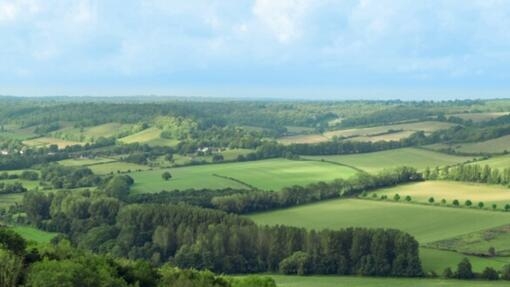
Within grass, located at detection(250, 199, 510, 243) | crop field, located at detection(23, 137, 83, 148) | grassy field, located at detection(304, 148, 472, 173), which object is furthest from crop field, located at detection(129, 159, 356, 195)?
crop field, located at detection(23, 137, 83, 148)

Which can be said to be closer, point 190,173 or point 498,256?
point 498,256

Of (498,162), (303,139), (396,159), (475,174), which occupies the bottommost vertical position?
(303,139)

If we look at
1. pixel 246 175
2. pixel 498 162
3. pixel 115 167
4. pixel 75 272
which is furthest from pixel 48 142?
pixel 75 272

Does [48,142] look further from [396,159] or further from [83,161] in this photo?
[396,159]

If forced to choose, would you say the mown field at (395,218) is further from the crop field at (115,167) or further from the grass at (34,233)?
the crop field at (115,167)

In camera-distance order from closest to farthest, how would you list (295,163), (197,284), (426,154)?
1. (197,284)
2. (295,163)
3. (426,154)

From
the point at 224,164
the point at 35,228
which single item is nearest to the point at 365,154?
the point at 224,164

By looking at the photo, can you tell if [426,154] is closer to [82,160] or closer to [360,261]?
[82,160]

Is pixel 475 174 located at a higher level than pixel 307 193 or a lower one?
higher
